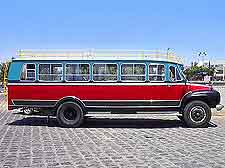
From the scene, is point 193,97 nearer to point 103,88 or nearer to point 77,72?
point 103,88

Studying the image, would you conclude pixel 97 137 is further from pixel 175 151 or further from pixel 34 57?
pixel 34 57

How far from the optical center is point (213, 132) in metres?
12.8

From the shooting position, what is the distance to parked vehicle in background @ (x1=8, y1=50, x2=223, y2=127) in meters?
13.9

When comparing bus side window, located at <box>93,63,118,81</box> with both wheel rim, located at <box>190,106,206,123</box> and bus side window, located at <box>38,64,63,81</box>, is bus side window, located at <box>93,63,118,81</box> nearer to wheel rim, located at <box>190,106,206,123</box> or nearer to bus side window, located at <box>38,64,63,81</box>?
bus side window, located at <box>38,64,63,81</box>

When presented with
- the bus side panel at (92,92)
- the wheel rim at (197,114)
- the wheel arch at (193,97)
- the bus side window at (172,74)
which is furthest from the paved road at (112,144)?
the bus side window at (172,74)

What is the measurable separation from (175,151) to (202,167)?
5.51 ft

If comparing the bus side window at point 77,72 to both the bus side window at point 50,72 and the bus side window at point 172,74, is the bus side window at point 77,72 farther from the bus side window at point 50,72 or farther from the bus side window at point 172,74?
the bus side window at point 172,74

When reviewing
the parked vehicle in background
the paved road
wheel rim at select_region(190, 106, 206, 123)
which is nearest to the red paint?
the parked vehicle in background

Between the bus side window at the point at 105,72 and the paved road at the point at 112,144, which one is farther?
the bus side window at the point at 105,72

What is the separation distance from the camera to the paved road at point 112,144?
26.8ft

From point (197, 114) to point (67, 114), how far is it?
4483 millimetres

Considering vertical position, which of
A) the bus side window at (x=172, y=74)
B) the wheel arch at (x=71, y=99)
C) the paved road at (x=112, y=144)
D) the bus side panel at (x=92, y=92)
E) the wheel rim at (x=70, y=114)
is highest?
the bus side window at (x=172, y=74)


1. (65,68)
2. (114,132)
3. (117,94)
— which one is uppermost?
(65,68)

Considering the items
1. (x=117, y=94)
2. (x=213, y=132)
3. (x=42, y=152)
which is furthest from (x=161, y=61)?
(x=42, y=152)
